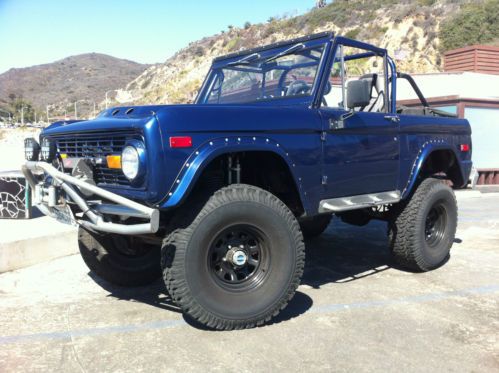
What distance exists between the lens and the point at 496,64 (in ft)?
57.8

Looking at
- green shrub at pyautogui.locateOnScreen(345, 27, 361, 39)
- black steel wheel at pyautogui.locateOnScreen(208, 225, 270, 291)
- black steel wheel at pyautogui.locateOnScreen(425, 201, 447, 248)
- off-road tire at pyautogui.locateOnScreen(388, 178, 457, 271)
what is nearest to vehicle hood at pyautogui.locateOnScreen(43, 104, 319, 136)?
black steel wheel at pyautogui.locateOnScreen(208, 225, 270, 291)

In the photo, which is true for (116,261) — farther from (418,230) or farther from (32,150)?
(418,230)

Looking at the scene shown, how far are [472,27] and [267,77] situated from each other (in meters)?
33.0

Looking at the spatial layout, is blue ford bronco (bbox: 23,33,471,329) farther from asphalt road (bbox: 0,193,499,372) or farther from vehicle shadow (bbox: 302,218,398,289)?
vehicle shadow (bbox: 302,218,398,289)

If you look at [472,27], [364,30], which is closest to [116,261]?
[472,27]

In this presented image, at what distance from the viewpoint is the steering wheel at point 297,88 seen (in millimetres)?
4102

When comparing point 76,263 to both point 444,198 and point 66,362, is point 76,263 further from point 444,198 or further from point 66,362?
point 444,198

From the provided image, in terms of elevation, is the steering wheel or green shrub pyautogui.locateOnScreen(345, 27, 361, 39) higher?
green shrub pyautogui.locateOnScreen(345, 27, 361, 39)

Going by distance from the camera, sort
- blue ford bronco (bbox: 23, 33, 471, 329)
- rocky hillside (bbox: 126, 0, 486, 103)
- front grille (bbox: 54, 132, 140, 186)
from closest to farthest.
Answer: blue ford bronco (bbox: 23, 33, 471, 329) → front grille (bbox: 54, 132, 140, 186) → rocky hillside (bbox: 126, 0, 486, 103)

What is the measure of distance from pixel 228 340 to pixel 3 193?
445 centimetres

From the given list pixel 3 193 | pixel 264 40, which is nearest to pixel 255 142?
pixel 3 193

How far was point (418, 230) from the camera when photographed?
4.71 m

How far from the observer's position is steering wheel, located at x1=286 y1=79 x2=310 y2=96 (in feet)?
13.5

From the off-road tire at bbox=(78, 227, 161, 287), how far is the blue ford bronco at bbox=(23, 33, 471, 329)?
1cm
